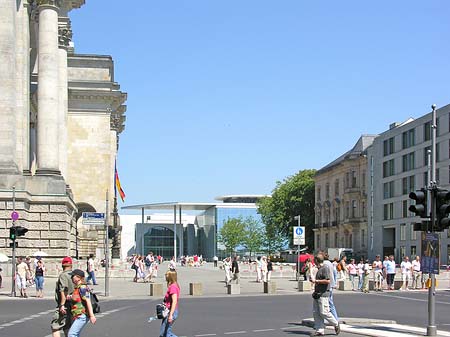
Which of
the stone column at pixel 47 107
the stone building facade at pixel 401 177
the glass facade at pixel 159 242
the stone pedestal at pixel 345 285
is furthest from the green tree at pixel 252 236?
the stone column at pixel 47 107

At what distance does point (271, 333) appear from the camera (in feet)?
62.3

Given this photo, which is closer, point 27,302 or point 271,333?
point 271,333

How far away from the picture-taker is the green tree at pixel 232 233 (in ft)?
544

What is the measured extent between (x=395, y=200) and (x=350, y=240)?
1830 cm

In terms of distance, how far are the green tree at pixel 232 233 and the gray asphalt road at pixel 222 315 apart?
131 m

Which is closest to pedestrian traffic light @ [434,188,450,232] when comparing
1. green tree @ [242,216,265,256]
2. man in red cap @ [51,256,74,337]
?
man in red cap @ [51,256,74,337]

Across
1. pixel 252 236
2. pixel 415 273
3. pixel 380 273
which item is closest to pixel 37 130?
pixel 380 273

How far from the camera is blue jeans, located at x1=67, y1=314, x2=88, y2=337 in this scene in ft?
41.7

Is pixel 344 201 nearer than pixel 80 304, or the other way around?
pixel 80 304

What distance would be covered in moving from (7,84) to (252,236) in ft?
427

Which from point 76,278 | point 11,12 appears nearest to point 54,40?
point 11,12

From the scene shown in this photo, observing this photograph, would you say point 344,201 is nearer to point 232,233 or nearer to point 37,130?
point 232,233

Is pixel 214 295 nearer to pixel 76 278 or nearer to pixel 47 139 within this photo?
pixel 47 139

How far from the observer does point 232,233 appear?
166 metres
